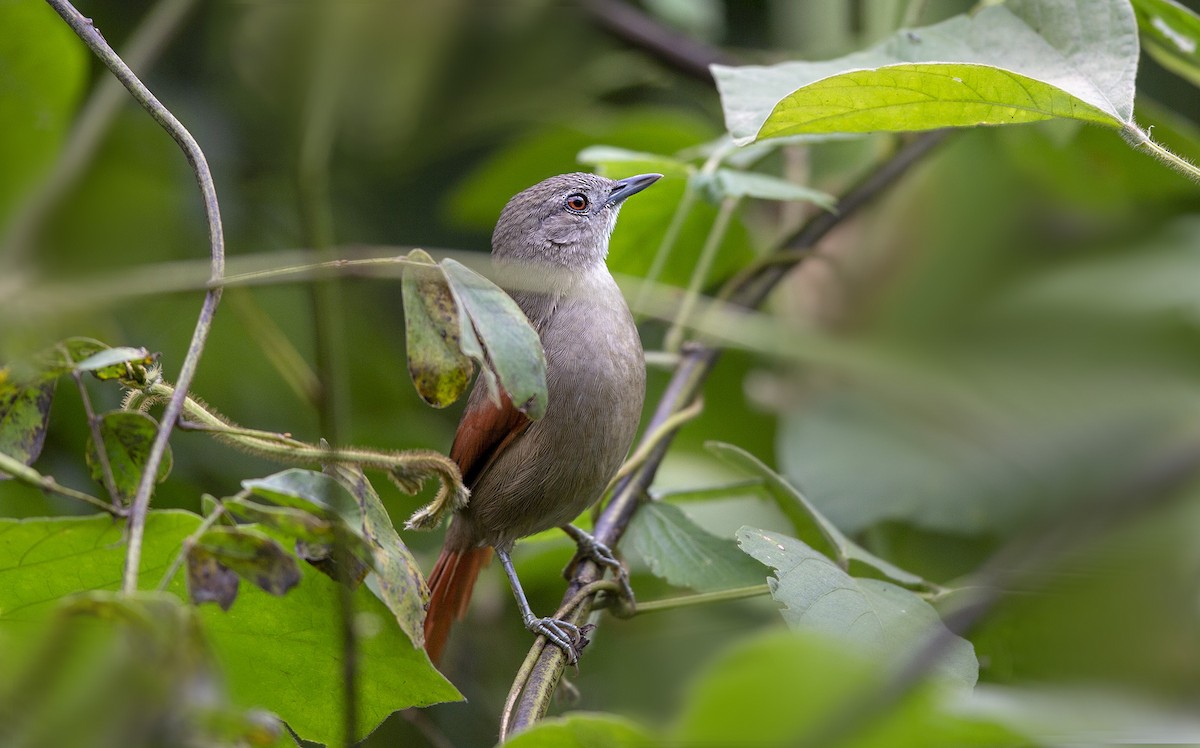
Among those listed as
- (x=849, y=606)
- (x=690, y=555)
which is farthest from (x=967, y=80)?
(x=690, y=555)

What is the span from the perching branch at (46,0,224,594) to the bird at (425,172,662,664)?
2.99ft

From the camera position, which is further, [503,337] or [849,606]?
[849,606]

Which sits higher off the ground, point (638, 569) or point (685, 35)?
point (685, 35)

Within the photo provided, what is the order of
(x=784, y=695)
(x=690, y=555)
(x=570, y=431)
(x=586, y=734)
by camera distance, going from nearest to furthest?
(x=784, y=695) < (x=586, y=734) < (x=690, y=555) < (x=570, y=431)

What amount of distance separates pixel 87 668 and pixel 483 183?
3.04 metres

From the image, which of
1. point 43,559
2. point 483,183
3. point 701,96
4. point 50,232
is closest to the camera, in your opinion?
point 43,559

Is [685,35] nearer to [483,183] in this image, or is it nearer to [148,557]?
[483,183]

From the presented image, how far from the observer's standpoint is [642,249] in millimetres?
3141

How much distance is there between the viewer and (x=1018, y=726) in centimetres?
105

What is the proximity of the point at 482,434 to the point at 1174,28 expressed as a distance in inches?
→ 72.2

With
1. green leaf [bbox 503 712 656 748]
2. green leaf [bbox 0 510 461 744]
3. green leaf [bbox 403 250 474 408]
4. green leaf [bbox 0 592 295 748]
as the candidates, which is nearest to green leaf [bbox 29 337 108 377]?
green leaf [bbox 0 510 461 744]

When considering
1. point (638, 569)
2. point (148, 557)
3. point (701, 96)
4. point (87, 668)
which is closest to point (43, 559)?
point (148, 557)

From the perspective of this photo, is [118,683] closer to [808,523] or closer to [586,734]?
[586,734]

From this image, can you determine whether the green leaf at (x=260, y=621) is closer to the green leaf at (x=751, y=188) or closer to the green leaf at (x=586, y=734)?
the green leaf at (x=586, y=734)
